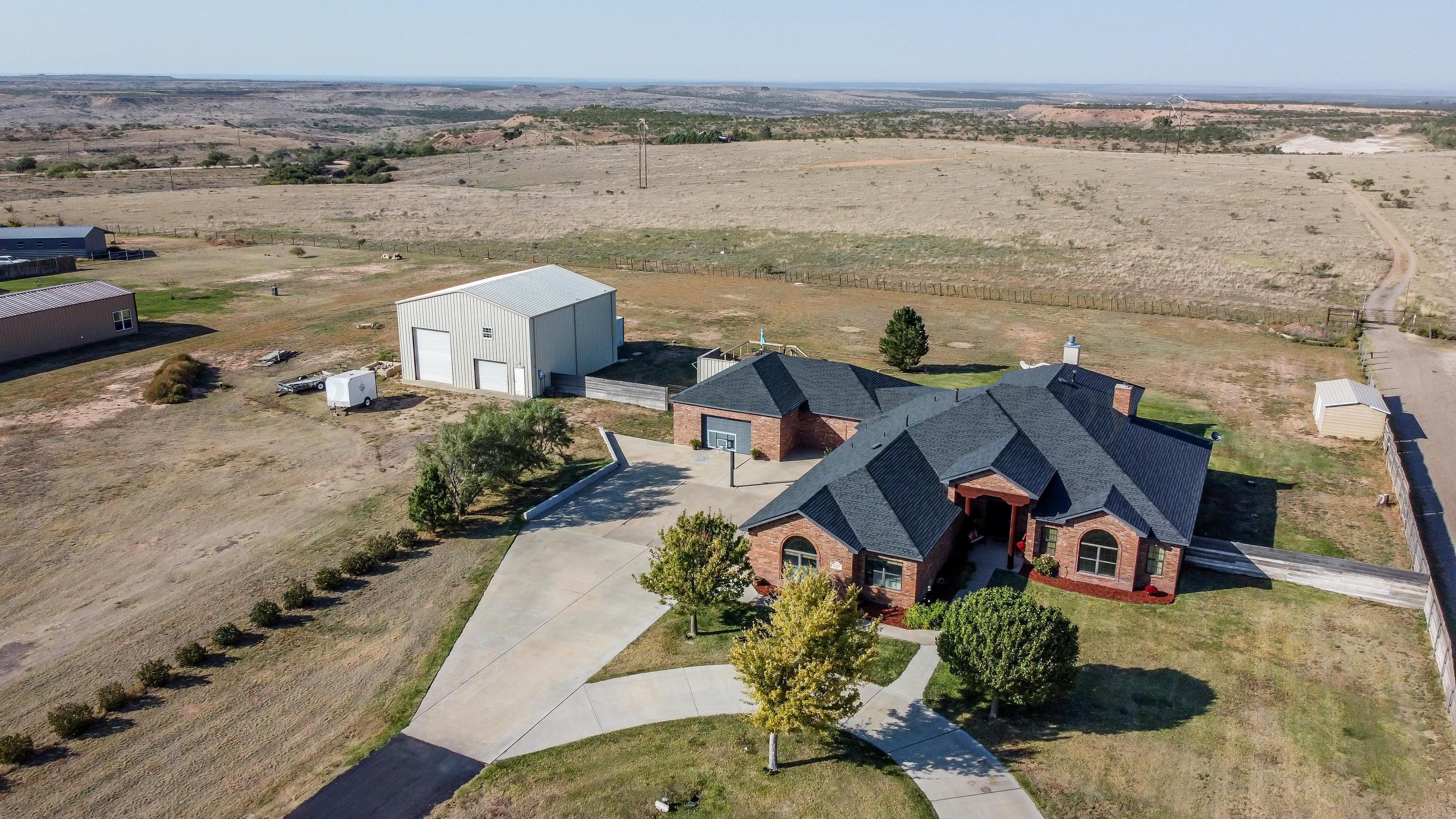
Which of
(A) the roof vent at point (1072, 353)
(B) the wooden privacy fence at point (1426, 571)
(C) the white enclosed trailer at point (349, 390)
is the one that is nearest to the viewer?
(B) the wooden privacy fence at point (1426, 571)

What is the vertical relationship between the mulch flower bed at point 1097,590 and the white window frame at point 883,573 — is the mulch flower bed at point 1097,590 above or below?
below

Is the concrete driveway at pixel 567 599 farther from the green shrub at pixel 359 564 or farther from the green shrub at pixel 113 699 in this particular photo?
the green shrub at pixel 113 699

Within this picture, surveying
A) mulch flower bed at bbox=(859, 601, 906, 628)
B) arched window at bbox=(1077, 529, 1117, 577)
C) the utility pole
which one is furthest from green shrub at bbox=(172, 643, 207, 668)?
the utility pole

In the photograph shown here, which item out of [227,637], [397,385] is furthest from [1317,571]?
[397,385]

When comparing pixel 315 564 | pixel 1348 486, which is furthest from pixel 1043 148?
pixel 315 564

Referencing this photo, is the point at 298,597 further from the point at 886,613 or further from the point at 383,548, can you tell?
the point at 886,613

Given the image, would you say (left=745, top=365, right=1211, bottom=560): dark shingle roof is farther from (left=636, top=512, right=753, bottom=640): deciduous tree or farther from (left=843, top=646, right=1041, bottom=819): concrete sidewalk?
(left=843, top=646, right=1041, bottom=819): concrete sidewalk

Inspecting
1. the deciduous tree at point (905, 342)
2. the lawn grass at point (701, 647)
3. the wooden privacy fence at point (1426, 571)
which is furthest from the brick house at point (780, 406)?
the wooden privacy fence at point (1426, 571)

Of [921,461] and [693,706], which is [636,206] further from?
[693,706]
